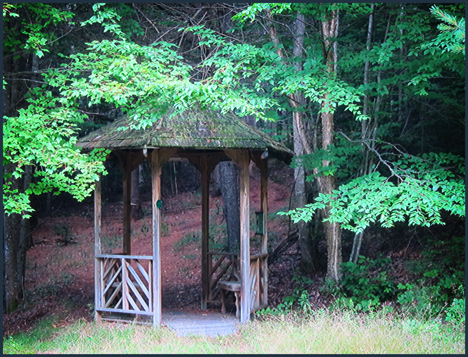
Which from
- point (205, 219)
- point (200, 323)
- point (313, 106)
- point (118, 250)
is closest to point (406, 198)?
point (200, 323)

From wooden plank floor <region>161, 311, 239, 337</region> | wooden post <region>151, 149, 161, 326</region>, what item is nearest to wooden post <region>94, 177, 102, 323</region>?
wooden plank floor <region>161, 311, 239, 337</region>

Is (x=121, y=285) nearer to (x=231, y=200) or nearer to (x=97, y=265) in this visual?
(x=97, y=265)

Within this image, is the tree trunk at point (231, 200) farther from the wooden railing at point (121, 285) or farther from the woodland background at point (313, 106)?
the wooden railing at point (121, 285)

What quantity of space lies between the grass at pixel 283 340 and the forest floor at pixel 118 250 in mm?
2256

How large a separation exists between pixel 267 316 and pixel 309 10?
590 cm

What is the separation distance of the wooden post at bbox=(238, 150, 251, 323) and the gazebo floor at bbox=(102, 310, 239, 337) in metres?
0.37

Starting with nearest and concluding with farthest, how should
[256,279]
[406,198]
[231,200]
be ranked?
1. [406,198]
2. [256,279]
3. [231,200]

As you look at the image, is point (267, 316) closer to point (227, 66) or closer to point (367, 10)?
point (227, 66)

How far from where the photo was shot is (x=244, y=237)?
9.15 metres

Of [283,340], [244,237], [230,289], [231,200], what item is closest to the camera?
[283,340]

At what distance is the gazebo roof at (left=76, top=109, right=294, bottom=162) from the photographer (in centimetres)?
820

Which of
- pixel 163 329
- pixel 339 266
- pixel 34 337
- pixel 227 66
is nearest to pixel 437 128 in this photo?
pixel 339 266

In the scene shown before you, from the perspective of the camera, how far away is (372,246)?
11.5 m

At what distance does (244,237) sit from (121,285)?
2731 millimetres
